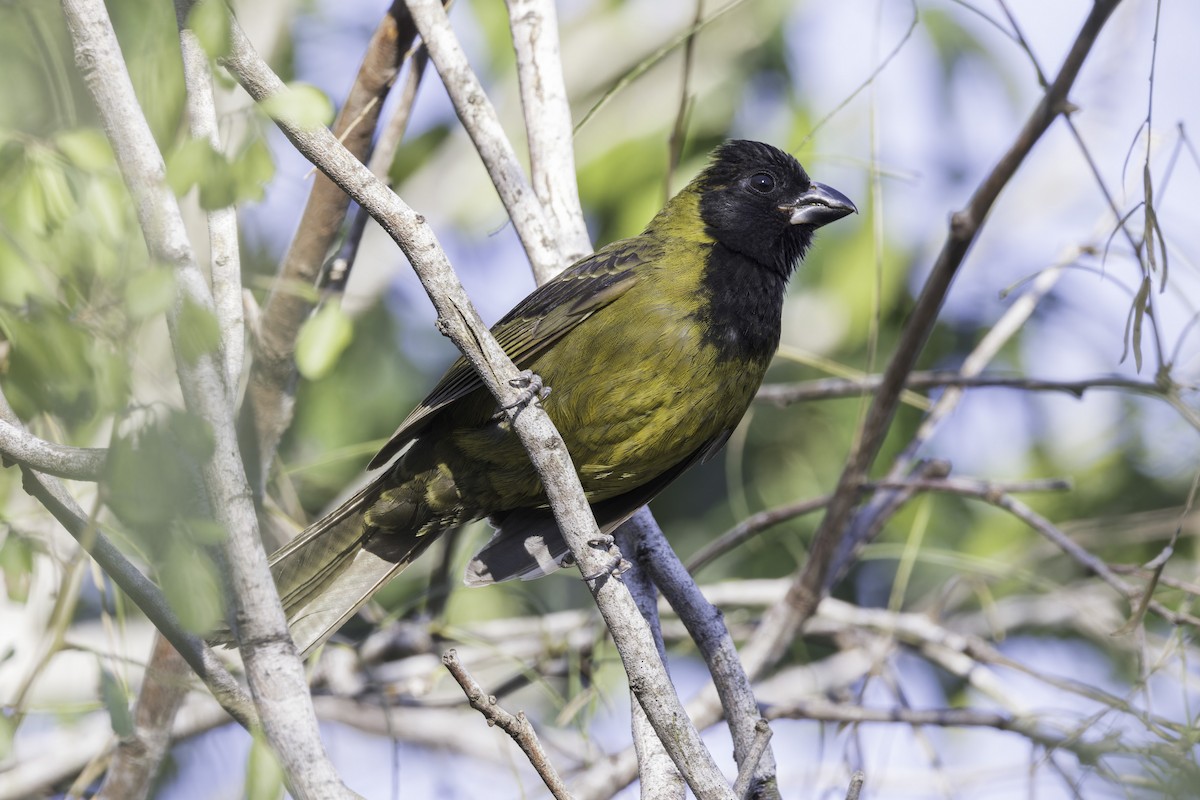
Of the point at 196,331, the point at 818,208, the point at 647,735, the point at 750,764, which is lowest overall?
the point at 750,764

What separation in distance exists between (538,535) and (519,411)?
1134 mm

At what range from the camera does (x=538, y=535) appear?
Answer: 3.36m

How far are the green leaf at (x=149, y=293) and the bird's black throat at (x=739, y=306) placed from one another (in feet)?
6.27

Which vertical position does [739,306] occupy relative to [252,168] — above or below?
above

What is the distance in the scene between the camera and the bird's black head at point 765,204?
364 centimetres

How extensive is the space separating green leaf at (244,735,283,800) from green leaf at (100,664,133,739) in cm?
48

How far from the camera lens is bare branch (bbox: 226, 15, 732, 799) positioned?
199 centimetres

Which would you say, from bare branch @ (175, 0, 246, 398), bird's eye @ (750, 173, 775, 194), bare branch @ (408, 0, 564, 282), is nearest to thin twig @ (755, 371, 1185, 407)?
bird's eye @ (750, 173, 775, 194)

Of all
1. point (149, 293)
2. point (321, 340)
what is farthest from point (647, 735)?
point (149, 293)

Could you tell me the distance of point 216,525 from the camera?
1521 mm

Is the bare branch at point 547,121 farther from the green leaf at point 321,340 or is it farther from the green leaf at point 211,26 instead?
the green leaf at point 211,26

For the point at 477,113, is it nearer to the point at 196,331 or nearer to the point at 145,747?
the point at 196,331

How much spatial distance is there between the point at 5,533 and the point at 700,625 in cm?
153

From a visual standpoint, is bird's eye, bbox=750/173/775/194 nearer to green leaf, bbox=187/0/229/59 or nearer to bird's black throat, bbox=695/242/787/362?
bird's black throat, bbox=695/242/787/362
